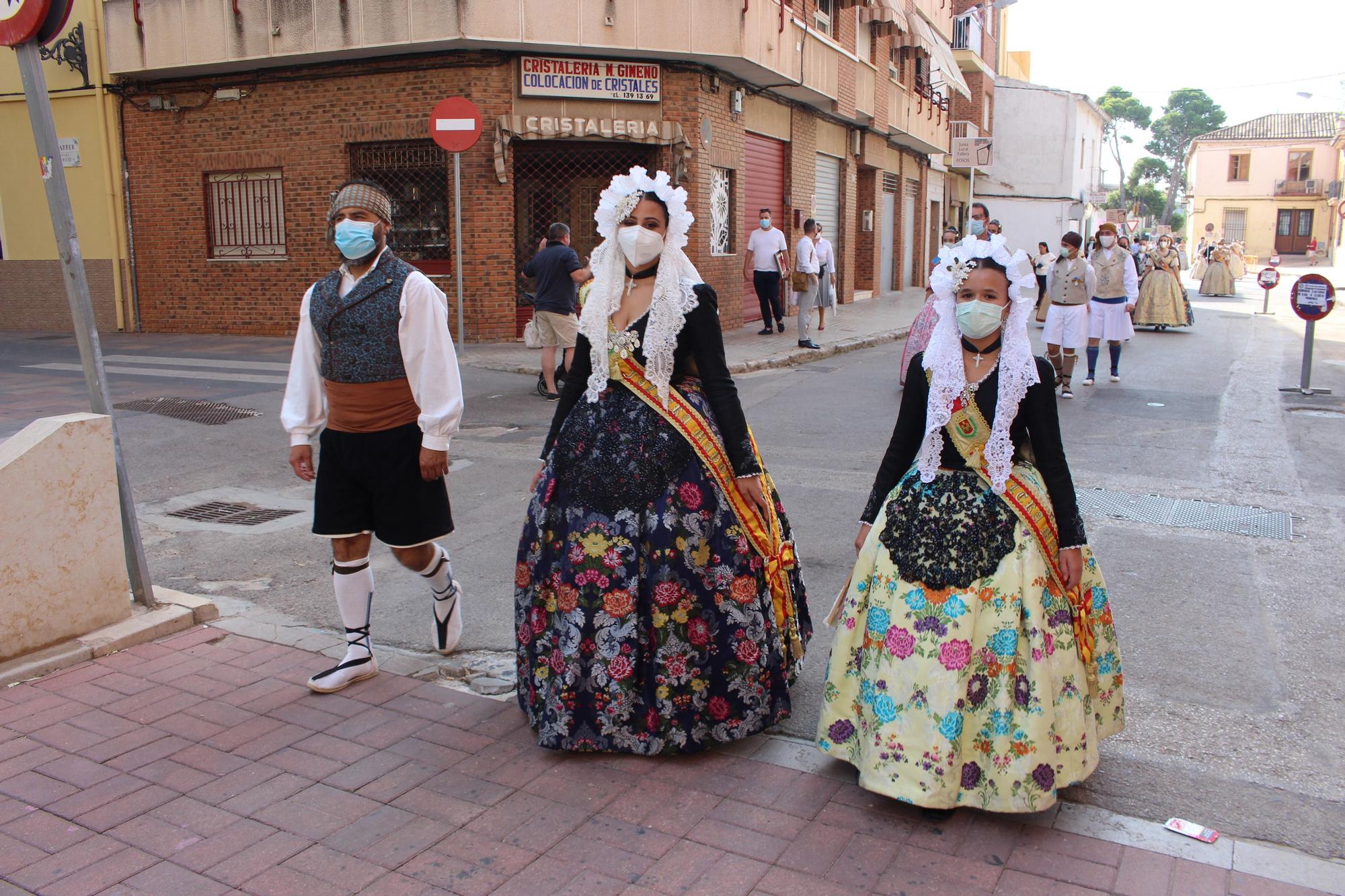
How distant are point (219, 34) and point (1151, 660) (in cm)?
1577

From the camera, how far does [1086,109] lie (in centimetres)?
4897

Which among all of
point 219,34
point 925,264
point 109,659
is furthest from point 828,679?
point 925,264

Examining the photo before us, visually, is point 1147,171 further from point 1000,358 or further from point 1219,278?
point 1000,358

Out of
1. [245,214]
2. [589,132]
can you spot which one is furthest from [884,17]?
[245,214]

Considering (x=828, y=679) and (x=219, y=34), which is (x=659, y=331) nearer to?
(x=828, y=679)

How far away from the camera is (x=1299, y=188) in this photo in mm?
68875

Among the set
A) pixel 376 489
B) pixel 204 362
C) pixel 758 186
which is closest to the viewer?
pixel 376 489

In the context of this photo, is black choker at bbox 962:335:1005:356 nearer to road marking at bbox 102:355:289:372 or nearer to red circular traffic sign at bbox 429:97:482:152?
red circular traffic sign at bbox 429:97:482:152

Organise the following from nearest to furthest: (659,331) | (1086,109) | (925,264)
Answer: (659,331)
(925,264)
(1086,109)

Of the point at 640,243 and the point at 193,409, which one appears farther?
the point at 193,409

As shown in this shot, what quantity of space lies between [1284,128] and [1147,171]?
91.9ft

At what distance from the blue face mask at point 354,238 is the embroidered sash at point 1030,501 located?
2.26 metres

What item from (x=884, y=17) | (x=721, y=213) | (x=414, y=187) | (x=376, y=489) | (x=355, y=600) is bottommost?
(x=355, y=600)

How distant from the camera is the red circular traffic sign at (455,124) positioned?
12.4 metres
